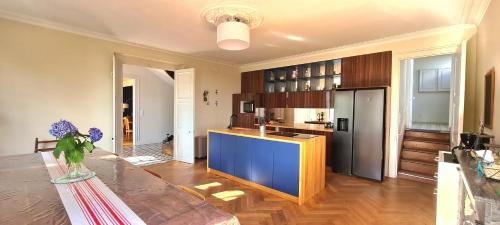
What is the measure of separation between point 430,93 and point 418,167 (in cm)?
371

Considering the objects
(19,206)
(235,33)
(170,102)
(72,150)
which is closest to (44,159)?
(72,150)

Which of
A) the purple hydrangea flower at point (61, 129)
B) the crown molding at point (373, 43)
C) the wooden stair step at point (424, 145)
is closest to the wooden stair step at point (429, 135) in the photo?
the wooden stair step at point (424, 145)

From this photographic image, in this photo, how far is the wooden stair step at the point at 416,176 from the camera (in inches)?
154

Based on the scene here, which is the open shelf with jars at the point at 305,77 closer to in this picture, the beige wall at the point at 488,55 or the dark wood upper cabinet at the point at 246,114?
the dark wood upper cabinet at the point at 246,114

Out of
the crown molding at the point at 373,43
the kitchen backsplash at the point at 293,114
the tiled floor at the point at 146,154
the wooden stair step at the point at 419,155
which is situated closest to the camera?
the crown molding at the point at 373,43

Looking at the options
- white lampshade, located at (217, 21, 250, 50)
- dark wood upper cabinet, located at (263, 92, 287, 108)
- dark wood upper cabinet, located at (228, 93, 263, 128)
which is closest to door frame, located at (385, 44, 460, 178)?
dark wood upper cabinet, located at (263, 92, 287, 108)

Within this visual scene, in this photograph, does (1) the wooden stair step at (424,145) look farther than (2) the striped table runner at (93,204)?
Yes

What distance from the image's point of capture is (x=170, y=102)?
814cm

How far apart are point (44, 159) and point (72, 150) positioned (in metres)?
1.00

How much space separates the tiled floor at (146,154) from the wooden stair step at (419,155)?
5.21m

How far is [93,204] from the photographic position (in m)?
1.12

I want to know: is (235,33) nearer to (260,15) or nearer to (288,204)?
(260,15)

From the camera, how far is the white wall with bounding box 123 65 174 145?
7230 mm

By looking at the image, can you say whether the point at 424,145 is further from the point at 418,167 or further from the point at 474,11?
the point at 474,11
